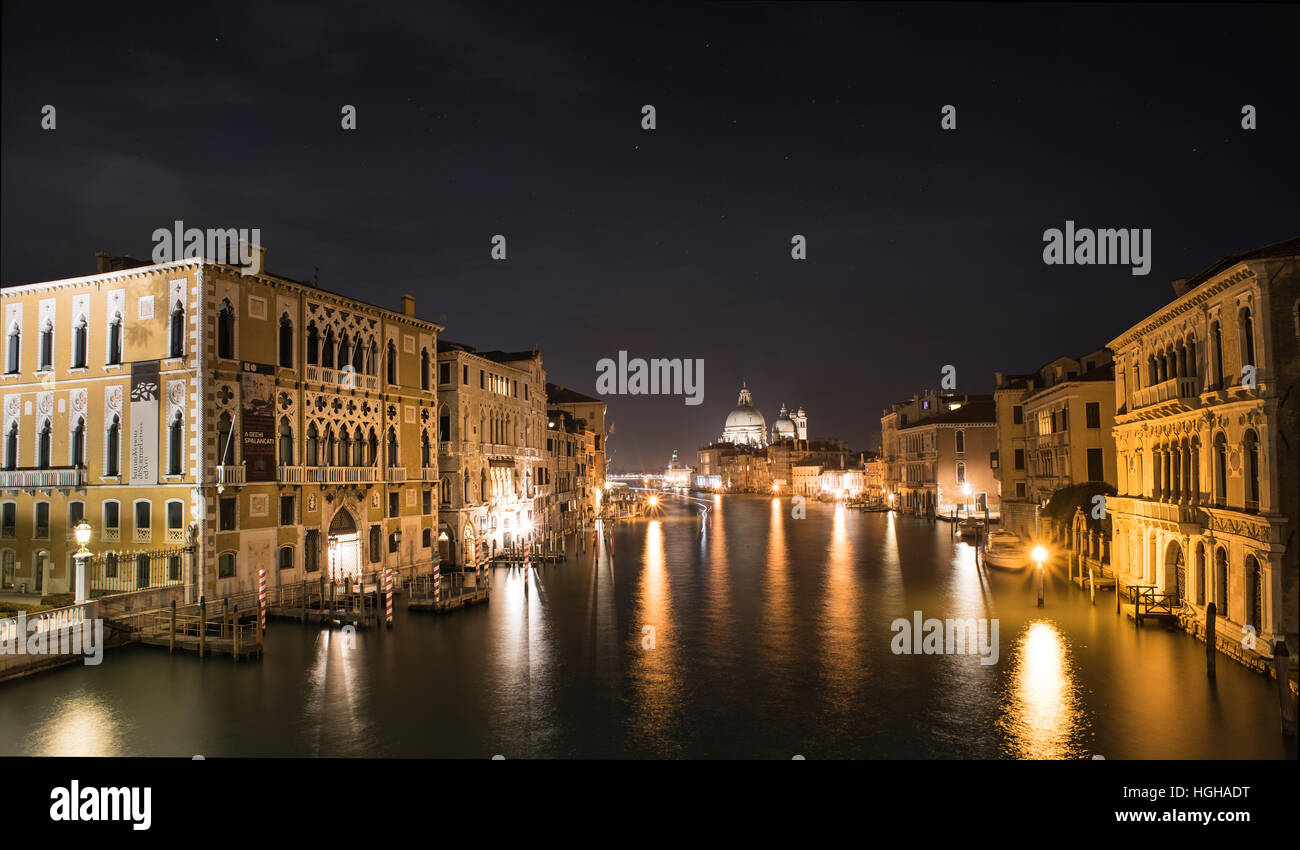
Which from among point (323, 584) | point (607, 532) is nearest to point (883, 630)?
point (323, 584)

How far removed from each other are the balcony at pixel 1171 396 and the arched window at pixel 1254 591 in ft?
16.4

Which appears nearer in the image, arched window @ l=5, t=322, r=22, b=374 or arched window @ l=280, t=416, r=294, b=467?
arched window @ l=280, t=416, r=294, b=467

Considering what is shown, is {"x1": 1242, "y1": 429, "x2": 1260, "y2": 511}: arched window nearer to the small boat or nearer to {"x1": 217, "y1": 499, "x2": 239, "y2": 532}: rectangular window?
the small boat

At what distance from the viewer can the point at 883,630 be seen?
26.5 m

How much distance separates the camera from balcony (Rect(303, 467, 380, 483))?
3034 centimetres

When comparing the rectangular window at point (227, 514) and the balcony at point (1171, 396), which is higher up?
the balcony at point (1171, 396)

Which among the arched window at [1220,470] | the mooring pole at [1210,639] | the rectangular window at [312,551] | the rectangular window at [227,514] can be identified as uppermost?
the arched window at [1220,470]

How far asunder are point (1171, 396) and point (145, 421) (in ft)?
106

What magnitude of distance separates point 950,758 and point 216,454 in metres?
23.3

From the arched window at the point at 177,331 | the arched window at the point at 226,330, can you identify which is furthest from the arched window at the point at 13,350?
the arched window at the point at 226,330

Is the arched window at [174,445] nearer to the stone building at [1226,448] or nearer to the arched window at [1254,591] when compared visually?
the stone building at [1226,448]

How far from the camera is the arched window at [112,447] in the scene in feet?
92.0

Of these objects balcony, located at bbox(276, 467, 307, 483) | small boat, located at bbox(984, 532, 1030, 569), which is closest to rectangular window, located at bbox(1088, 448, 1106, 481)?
small boat, located at bbox(984, 532, 1030, 569)

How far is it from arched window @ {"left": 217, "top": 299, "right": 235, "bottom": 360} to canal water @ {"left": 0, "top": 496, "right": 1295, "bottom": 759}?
9218mm
